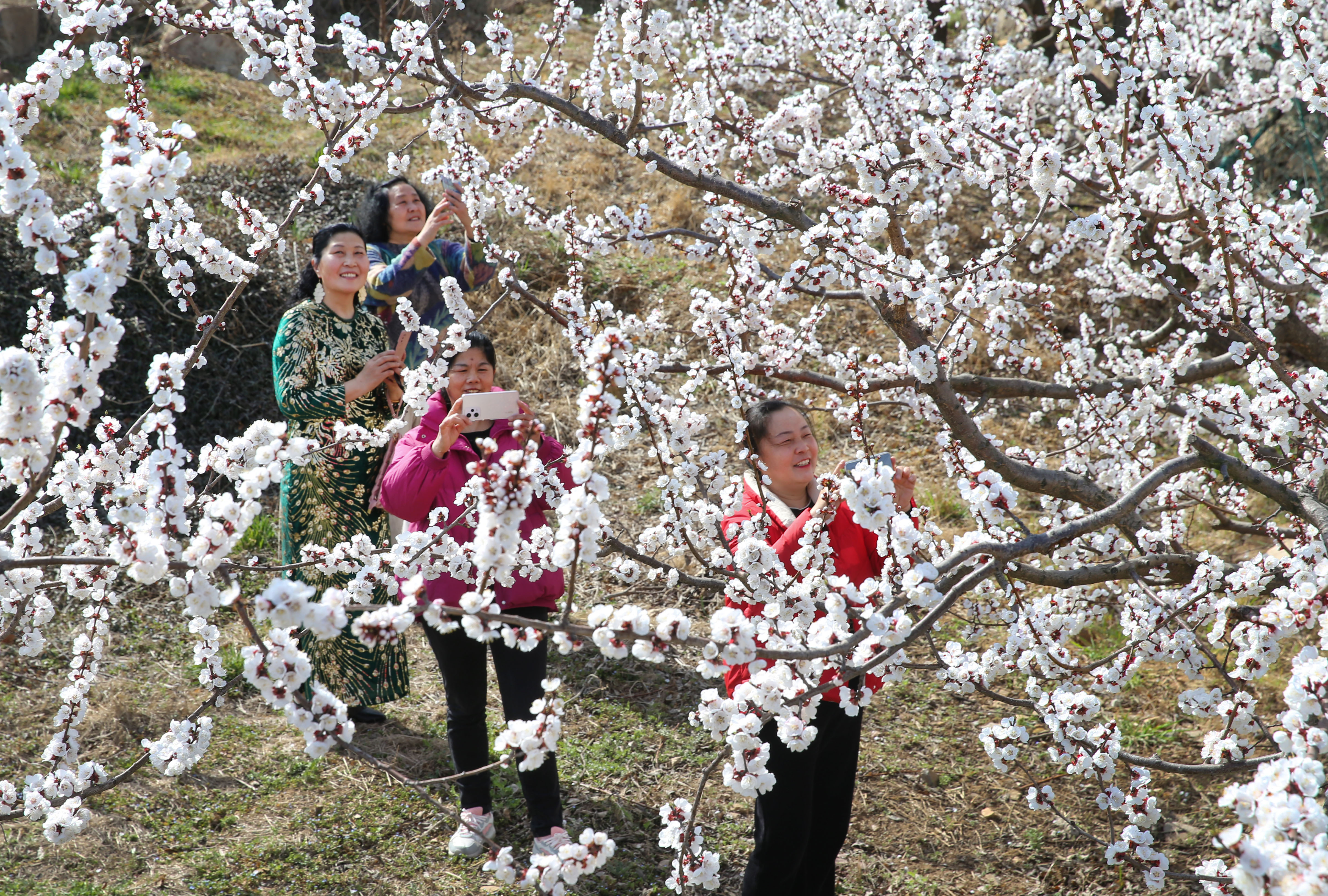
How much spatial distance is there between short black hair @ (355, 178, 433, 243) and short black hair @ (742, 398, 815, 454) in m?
1.93

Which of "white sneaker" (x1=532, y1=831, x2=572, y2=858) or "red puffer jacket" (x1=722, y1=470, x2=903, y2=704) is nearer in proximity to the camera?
"red puffer jacket" (x1=722, y1=470, x2=903, y2=704)

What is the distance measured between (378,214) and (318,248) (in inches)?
16.9

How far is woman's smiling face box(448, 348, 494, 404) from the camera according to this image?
3084 mm

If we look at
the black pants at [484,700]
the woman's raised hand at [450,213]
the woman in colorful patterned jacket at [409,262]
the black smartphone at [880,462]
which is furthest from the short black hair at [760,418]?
the woman in colorful patterned jacket at [409,262]

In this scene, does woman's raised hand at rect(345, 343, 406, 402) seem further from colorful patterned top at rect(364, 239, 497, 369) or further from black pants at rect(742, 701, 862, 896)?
black pants at rect(742, 701, 862, 896)

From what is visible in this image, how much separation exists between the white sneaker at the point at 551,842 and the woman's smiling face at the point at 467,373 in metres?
1.37

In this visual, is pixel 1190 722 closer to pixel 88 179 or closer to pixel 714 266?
pixel 714 266

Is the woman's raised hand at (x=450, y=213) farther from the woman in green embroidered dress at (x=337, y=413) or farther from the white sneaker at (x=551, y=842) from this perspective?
the white sneaker at (x=551, y=842)

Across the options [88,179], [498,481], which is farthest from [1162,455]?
[88,179]

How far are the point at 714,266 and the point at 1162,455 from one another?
3.32 m

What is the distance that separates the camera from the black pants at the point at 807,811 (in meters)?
2.53

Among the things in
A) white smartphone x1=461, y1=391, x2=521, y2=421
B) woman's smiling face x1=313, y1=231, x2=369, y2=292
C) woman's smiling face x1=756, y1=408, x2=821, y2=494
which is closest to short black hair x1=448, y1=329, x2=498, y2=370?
white smartphone x1=461, y1=391, x2=521, y2=421

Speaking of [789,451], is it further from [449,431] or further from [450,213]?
[450,213]

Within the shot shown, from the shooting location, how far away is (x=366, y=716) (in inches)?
157
